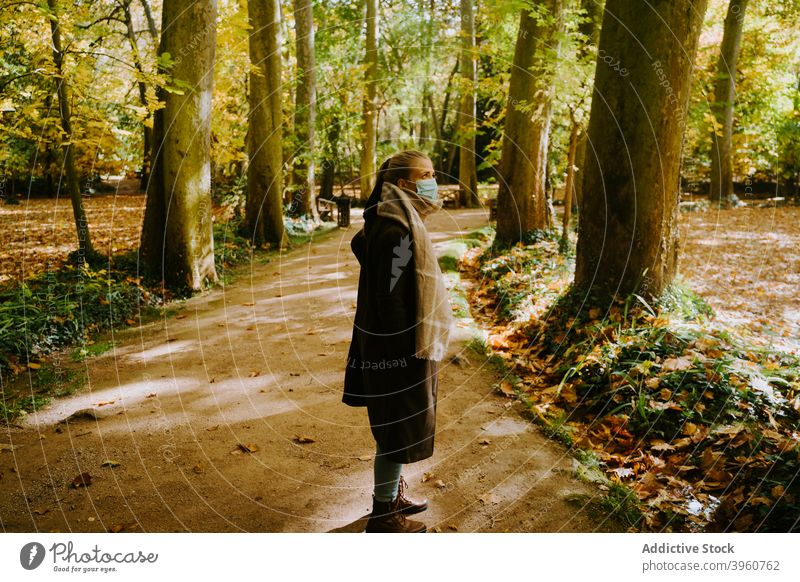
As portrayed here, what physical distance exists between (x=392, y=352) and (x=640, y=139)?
13.9 ft

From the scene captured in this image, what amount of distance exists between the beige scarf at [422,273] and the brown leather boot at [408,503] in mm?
1079

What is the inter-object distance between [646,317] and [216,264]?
7.66 metres

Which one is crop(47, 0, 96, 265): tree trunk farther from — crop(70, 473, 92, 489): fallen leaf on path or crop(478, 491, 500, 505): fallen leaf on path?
crop(478, 491, 500, 505): fallen leaf on path

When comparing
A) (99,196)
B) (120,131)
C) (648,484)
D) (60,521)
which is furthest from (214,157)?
(99,196)

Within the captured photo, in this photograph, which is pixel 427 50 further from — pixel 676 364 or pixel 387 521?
pixel 387 521

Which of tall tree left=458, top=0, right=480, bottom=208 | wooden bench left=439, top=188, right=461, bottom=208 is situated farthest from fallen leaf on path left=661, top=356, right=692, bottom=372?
wooden bench left=439, top=188, right=461, bottom=208

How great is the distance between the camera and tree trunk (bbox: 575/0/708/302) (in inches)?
224

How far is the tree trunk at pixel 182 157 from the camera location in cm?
820

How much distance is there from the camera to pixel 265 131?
12.7 meters

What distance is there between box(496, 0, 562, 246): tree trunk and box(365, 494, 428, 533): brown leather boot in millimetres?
8203

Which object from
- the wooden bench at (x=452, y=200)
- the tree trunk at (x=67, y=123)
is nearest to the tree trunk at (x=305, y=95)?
the tree trunk at (x=67, y=123)

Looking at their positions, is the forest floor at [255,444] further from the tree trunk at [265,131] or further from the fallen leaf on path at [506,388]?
the tree trunk at [265,131]

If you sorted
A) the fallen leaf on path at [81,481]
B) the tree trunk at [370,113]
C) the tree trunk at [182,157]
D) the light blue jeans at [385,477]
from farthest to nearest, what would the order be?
the tree trunk at [370,113] → the tree trunk at [182,157] → the fallen leaf on path at [81,481] → the light blue jeans at [385,477]

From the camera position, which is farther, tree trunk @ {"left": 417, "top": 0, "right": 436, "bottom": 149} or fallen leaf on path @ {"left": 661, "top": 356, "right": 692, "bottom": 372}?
tree trunk @ {"left": 417, "top": 0, "right": 436, "bottom": 149}
